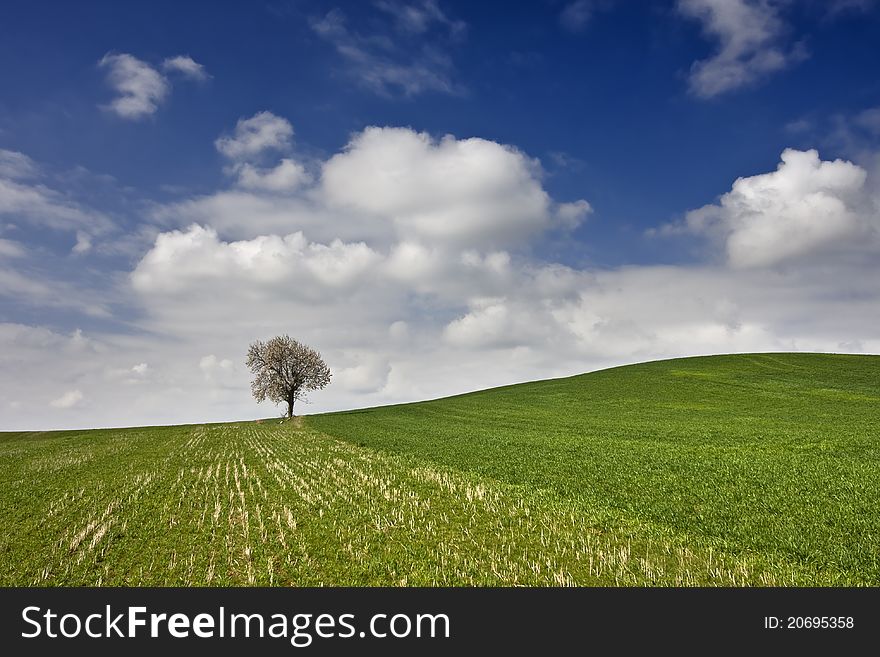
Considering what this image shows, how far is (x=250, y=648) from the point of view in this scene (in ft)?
26.5

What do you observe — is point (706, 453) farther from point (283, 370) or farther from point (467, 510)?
point (283, 370)

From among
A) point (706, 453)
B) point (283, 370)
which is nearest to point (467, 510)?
A: point (706, 453)

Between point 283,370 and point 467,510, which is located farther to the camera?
point 283,370

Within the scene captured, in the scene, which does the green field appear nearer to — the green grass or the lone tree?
the green grass

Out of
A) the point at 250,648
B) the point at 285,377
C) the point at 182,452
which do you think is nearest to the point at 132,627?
the point at 250,648

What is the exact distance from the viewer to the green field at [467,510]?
40.2 feet

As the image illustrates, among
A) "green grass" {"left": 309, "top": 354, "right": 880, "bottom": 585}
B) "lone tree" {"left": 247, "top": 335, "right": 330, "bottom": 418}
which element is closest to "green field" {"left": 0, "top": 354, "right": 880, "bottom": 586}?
"green grass" {"left": 309, "top": 354, "right": 880, "bottom": 585}

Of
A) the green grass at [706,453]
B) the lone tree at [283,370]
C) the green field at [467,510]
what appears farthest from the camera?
the lone tree at [283,370]

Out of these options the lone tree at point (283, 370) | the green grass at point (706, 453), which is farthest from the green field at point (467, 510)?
the lone tree at point (283, 370)

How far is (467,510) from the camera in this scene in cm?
1836

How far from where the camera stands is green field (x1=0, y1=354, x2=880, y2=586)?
12242 mm

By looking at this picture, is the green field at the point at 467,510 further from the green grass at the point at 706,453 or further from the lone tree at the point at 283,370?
the lone tree at the point at 283,370

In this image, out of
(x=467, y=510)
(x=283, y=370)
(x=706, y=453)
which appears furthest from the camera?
(x=283, y=370)

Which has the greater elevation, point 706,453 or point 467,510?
A: point 706,453
